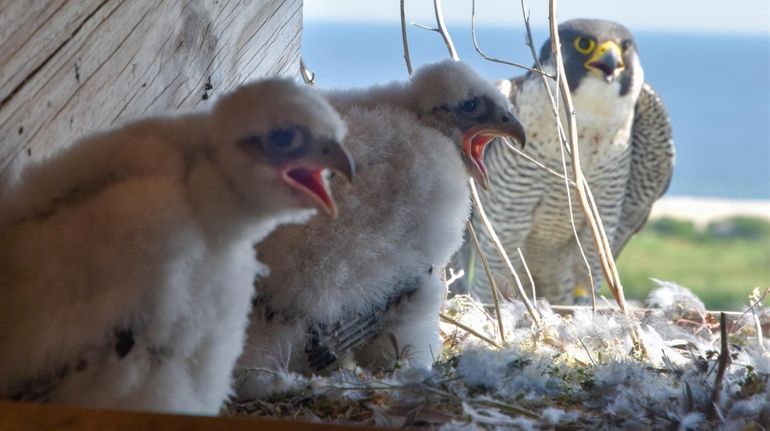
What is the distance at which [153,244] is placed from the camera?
116cm

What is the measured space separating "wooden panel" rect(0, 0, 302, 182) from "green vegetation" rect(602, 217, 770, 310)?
1411 cm

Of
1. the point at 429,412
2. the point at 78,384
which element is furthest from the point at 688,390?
the point at 78,384

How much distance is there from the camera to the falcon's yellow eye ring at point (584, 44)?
4355mm

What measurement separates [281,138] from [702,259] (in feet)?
64.4

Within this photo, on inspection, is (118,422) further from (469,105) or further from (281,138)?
(469,105)

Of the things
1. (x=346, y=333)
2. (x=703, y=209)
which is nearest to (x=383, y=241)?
(x=346, y=333)

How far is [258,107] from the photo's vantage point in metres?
1.26

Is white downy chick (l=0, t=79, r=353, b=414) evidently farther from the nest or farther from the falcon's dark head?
the falcon's dark head

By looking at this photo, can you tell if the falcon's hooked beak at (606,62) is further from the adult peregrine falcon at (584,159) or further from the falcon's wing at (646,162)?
the falcon's wing at (646,162)

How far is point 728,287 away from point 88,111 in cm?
1794

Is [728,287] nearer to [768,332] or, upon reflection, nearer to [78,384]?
[768,332]

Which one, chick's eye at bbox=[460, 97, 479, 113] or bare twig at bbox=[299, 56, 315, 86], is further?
bare twig at bbox=[299, 56, 315, 86]

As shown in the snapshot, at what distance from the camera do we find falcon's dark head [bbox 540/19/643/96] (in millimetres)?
4340

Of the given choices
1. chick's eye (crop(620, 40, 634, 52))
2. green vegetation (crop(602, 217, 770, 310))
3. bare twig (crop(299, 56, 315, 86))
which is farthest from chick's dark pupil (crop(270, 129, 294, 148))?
green vegetation (crop(602, 217, 770, 310))
